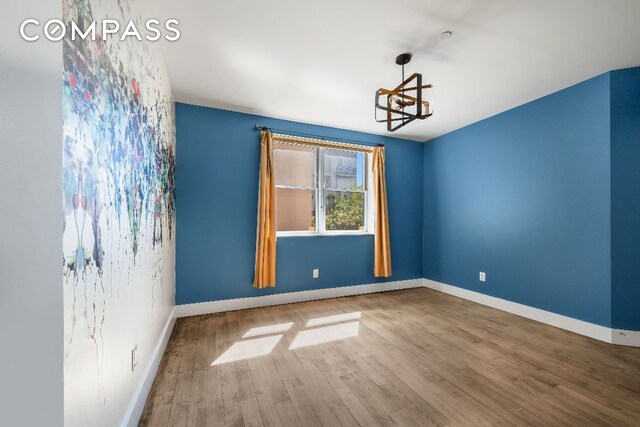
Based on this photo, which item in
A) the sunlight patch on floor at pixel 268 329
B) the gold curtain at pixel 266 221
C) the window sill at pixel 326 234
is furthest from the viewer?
the window sill at pixel 326 234

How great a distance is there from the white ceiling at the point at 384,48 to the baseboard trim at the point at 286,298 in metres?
2.52

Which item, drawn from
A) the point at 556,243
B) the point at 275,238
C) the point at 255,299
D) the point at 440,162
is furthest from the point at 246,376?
the point at 440,162

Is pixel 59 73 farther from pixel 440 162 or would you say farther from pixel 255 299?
pixel 440 162

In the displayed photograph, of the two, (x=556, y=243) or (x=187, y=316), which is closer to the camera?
(x=556, y=243)

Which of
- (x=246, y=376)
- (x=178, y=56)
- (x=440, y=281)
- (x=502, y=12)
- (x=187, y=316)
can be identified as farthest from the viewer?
(x=440, y=281)

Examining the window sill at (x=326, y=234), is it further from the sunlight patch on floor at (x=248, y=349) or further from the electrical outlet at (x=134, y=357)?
the electrical outlet at (x=134, y=357)

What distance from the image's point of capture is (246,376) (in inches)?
76.3

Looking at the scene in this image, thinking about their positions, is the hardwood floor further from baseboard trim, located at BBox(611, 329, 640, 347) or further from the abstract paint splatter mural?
the abstract paint splatter mural

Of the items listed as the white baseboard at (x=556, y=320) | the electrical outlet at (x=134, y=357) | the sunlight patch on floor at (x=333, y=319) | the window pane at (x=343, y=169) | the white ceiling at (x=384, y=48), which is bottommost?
the sunlight patch on floor at (x=333, y=319)

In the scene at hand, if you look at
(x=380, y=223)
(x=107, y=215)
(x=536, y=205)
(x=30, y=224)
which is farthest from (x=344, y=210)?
(x=30, y=224)

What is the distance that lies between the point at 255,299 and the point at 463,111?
12.3ft

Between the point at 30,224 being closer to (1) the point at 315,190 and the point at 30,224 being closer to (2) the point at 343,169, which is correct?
(1) the point at 315,190

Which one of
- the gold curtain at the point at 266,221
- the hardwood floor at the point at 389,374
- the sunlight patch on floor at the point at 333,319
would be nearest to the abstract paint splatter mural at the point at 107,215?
the hardwood floor at the point at 389,374

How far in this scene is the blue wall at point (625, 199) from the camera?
2391mm
